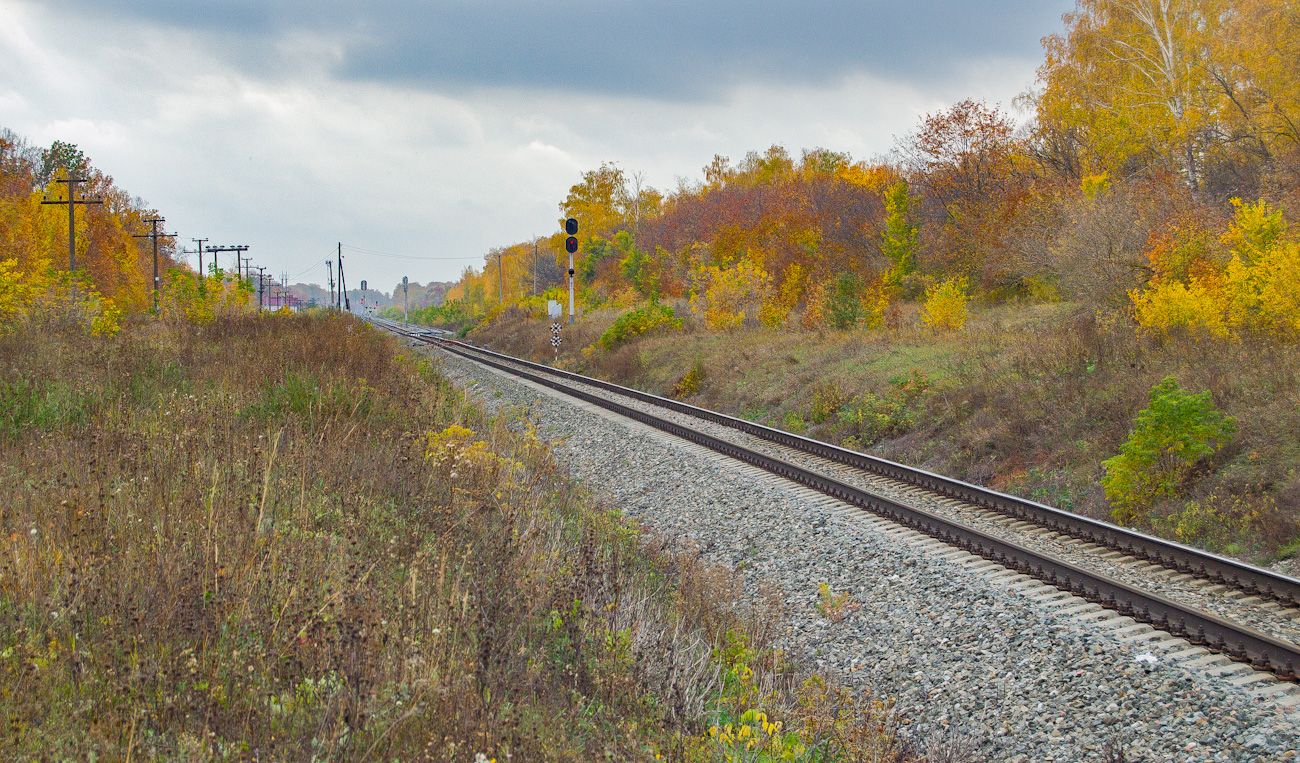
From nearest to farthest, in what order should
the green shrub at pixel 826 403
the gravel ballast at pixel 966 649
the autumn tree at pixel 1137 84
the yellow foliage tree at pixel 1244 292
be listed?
the gravel ballast at pixel 966 649
the yellow foliage tree at pixel 1244 292
the green shrub at pixel 826 403
the autumn tree at pixel 1137 84

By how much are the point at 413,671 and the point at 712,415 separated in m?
13.4

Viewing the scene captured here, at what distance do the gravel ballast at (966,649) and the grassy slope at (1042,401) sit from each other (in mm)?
3299

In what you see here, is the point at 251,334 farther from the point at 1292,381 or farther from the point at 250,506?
the point at 1292,381

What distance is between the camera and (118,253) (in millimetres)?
68375

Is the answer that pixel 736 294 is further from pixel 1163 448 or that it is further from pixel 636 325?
pixel 1163 448

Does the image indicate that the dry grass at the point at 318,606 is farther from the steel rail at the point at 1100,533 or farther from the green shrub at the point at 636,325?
the green shrub at the point at 636,325

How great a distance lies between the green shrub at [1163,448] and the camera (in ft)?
29.8

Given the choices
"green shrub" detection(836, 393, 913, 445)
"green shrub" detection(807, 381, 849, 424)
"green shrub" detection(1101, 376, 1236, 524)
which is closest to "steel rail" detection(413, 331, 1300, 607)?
"green shrub" detection(1101, 376, 1236, 524)

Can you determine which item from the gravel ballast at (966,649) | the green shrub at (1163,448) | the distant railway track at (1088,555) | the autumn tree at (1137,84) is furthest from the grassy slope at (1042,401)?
the autumn tree at (1137,84)

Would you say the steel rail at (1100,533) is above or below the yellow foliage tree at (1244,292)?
below

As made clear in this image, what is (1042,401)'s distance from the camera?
40.9ft

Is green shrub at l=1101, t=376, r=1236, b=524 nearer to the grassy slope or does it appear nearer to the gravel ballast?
the grassy slope

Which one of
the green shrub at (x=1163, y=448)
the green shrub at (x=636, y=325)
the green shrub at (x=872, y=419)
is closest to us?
the green shrub at (x=1163, y=448)

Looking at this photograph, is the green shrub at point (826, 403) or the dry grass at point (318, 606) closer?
the dry grass at point (318, 606)
